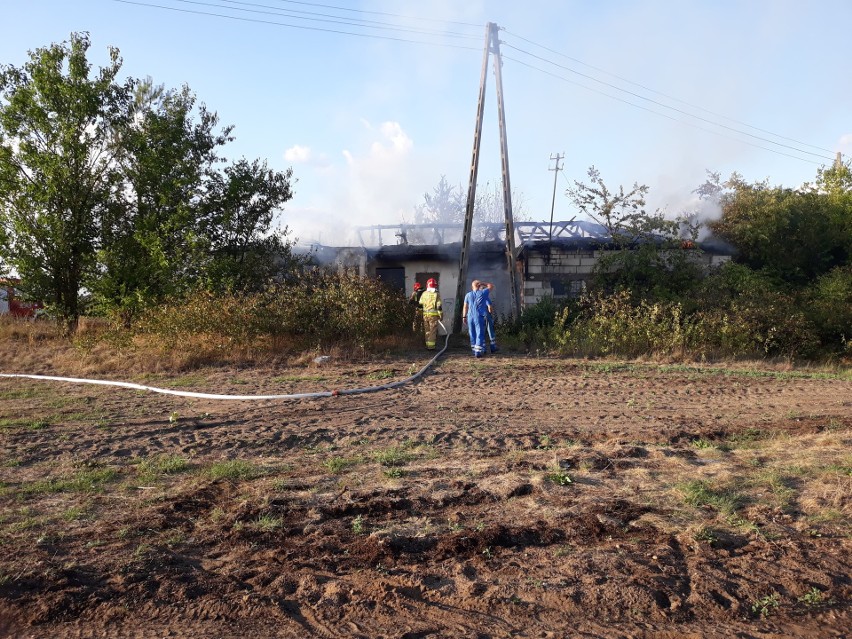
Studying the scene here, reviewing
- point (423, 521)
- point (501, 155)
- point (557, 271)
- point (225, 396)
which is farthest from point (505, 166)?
point (423, 521)

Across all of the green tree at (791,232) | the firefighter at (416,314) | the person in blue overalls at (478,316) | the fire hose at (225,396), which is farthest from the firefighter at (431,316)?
the green tree at (791,232)

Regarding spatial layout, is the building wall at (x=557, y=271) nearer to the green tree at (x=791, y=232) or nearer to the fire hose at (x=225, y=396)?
the green tree at (x=791, y=232)

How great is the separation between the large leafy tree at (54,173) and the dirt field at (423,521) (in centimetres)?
871

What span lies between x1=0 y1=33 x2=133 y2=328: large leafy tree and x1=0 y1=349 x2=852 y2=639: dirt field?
8713mm

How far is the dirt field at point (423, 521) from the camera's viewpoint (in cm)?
326

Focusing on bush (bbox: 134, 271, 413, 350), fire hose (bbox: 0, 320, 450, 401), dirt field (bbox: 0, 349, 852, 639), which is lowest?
dirt field (bbox: 0, 349, 852, 639)

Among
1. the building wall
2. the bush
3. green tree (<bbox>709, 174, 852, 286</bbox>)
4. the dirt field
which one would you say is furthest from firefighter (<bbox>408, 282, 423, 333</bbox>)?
green tree (<bbox>709, 174, 852, 286</bbox>)

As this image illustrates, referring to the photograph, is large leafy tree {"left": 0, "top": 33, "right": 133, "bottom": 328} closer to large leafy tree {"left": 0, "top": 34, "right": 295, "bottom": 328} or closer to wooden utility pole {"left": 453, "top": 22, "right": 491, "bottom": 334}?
large leafy tree {"left": 0, "top": 34, "right": 295, "bottom": 328}

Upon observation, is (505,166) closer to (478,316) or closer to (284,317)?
(478,316)

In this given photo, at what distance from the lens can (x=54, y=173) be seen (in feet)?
50.0

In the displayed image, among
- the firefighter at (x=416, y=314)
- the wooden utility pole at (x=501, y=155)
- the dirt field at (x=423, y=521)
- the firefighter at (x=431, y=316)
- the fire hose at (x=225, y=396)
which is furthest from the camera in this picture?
the wooden utility pole at (x=501, y=155)

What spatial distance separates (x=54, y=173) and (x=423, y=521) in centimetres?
1448

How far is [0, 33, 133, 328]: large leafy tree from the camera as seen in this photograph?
50.1ft

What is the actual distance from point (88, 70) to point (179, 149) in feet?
8.64
